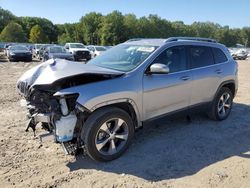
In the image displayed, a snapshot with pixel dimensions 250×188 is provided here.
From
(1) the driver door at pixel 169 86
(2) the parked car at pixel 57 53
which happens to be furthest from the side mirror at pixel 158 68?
(2) the parked car at pixel 57 53

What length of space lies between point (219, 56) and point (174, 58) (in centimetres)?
159

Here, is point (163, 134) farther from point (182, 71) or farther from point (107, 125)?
point (107, 125)

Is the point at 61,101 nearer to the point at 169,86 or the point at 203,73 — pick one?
the point at 169,86

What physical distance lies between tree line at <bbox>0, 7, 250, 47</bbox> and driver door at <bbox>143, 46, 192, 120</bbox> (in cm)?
8646

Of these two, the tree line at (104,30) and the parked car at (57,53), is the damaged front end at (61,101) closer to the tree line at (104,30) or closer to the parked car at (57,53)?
the parked car at (57,53)

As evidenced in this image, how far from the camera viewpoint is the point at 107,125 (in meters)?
4.48

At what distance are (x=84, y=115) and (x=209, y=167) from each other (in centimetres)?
194

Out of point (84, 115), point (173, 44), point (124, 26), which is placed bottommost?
point (84, 115)

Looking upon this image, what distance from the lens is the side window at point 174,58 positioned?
5.24 meters

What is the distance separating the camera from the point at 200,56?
6055 mm

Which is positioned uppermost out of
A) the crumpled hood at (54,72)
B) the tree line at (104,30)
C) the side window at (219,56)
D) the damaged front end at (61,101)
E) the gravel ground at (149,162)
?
the tree line at (104,30)

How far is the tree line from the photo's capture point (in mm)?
92188

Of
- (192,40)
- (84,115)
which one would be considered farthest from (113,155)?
(192,40)

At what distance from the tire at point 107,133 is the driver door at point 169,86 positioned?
467 millimetres
